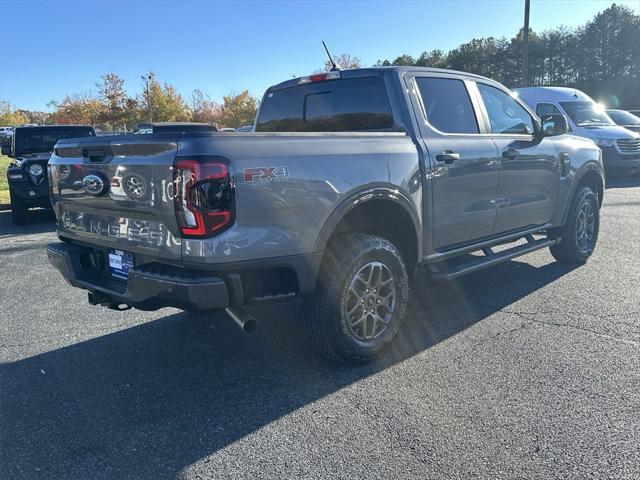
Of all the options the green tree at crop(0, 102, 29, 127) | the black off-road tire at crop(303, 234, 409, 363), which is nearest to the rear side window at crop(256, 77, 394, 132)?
the black off-road tire at crop(303, 234, 409, 363)

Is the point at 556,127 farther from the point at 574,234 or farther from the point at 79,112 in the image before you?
the point at 79,112

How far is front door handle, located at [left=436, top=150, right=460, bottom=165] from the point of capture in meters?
3.90

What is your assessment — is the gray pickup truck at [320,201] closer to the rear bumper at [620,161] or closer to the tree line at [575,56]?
the rear bumper at [620,161]

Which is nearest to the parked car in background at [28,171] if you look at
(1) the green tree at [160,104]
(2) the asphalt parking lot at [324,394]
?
(2) the asphalt parking lot at [324,394]

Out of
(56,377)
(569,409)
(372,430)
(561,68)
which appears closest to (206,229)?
(372,430)

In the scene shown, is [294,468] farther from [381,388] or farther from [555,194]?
[555,194]

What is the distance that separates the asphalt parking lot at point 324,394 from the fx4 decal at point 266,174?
1292 millimetres

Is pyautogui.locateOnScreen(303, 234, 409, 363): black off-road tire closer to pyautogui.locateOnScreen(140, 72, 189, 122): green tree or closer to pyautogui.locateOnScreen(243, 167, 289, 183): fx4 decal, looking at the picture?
pyautogui.locateOnScreen(243, 167, 289, 183): fx4 decal

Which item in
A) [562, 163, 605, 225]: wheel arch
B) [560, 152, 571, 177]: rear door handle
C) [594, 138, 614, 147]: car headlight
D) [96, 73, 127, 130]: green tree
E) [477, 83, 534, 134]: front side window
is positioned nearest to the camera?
[477, 83, 534, 134]: front side window

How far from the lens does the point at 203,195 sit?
2641mm

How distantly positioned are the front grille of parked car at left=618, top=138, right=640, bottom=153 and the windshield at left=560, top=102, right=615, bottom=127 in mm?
811

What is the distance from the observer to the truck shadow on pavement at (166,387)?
258 centimetres

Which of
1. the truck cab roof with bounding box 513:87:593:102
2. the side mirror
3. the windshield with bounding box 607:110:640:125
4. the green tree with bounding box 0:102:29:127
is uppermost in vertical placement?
the green tree with bounding box 0:102:29:127

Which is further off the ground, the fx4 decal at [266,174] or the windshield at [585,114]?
the windshield at [585,114]
